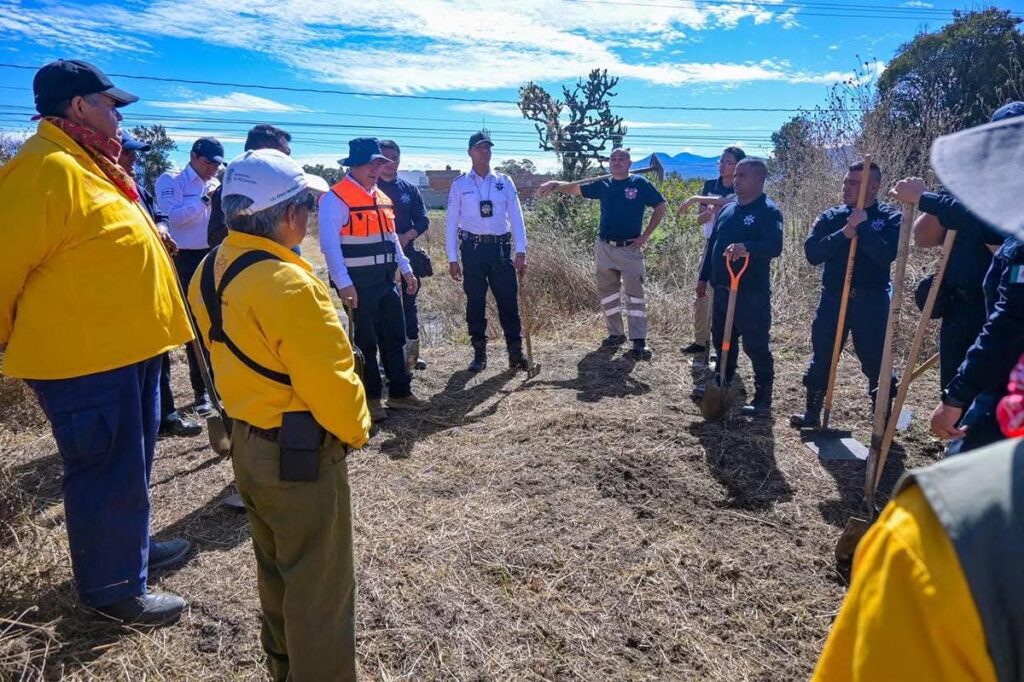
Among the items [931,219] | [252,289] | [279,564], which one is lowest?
[279,564]

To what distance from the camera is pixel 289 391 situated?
2070mm

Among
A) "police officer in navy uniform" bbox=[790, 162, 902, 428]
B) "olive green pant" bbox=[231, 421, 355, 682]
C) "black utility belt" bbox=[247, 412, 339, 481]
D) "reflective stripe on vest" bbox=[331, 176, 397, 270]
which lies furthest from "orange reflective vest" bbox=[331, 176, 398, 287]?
"police officer in navy uniform" bbox=[790, 162, 902, 428]

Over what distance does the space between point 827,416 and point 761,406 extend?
19.9 inches

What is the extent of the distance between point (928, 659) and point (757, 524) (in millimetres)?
3066

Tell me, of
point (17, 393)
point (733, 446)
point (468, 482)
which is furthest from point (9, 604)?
point (733, 446)

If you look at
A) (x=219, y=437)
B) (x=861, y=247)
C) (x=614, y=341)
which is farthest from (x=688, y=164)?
(x=219, y=437)

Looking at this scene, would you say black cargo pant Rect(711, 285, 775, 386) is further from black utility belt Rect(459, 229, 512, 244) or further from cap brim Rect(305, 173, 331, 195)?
cap brim Rect(305, 173, 331, 195)

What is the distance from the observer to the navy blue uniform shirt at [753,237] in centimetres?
495

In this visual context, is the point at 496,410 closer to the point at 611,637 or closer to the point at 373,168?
the point at 373,168

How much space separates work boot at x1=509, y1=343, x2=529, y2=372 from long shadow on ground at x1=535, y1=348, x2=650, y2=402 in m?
0.43

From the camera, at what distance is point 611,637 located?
2.72 m

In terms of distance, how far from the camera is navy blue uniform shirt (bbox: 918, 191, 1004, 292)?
2959 millimetres

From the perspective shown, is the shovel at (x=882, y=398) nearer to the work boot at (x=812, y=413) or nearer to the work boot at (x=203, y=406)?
the work boot at (x=812, y=413)

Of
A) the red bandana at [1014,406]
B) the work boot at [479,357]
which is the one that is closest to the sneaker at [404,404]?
the work boot at [479,357]
